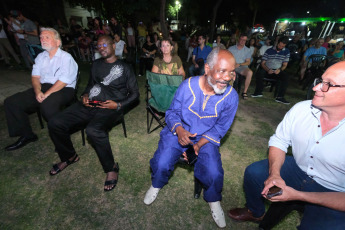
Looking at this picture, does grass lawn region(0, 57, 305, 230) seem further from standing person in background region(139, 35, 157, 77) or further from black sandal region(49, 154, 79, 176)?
standing person in background region(139, 35, 157, 77)

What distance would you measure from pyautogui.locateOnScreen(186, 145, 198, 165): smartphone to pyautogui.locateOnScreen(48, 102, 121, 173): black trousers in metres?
1.10

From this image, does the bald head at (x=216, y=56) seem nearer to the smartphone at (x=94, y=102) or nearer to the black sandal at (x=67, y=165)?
the smartphone at (x=94, y=102)

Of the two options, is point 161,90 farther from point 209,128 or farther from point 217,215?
point 217,215

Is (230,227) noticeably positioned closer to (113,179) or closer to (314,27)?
(113,179)

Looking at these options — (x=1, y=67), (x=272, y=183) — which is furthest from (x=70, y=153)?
(x=1, y=67)

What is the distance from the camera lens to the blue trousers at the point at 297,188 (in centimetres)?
138

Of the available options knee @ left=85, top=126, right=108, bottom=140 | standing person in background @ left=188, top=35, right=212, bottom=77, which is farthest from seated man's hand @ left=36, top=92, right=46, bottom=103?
standing person in background @ left=188, top=35, right=212, bottom=77

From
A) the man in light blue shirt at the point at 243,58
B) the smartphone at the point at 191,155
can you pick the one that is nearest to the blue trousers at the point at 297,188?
the smartphone at the point at 191,155

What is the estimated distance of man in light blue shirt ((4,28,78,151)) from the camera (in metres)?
2.84

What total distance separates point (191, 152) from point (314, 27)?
34584mm

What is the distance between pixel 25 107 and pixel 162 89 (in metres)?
2.31

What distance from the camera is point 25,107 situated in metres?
2.89

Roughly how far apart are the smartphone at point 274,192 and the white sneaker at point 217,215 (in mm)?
761

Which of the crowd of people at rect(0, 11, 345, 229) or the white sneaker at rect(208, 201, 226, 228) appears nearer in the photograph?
the crowd of people at rect(0, 11, 345, 229)
